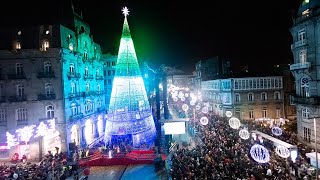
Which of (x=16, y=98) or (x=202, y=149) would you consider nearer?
(x=202, y=149)

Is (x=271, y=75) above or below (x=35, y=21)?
below

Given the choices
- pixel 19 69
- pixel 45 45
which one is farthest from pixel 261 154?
pixel 19 69

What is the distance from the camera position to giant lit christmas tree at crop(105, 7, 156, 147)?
1565 inches

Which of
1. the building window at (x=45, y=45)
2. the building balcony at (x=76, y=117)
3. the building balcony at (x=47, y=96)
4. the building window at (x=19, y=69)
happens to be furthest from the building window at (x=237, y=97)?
the building window at (x=19, y=69)

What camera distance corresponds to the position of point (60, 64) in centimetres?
4000

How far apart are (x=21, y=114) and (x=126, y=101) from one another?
46.9 feet

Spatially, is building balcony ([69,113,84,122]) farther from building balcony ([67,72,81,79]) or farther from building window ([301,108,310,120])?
building window ([301,108,310,120])

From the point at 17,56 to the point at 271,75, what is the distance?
152 feet

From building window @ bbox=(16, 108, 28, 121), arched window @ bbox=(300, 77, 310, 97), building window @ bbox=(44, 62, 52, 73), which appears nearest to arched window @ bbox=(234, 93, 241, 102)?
arched window @ bbox=(300, 77, 310, 97)

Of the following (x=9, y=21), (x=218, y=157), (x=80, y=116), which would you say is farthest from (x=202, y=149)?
(x=9, y=21)

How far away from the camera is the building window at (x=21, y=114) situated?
3898 centimetres

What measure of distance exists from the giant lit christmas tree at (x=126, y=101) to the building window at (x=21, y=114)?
444 inches

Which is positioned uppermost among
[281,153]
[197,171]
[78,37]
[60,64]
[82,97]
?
[78,37]

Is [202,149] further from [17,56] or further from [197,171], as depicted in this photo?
[17,56]
